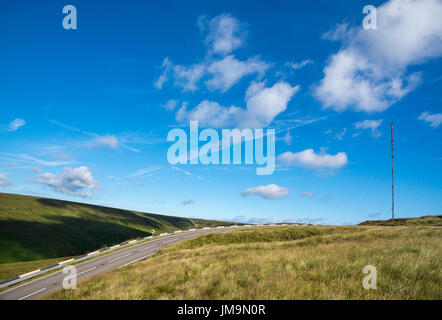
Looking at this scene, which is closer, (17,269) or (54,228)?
(17,269)

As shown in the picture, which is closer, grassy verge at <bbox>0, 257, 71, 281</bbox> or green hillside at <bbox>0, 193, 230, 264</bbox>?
grassy verge at <bbox>0, 257, 71, 281</bbox>

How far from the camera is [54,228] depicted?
302ft

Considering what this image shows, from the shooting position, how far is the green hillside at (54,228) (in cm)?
7138

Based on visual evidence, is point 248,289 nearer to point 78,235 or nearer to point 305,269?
point 305,269

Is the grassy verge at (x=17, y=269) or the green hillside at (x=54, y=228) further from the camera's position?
the green hillside at (x=54, y=228)

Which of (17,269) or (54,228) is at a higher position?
(17,269)

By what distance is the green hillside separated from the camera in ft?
234

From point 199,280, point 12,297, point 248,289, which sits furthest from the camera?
point 12,297
